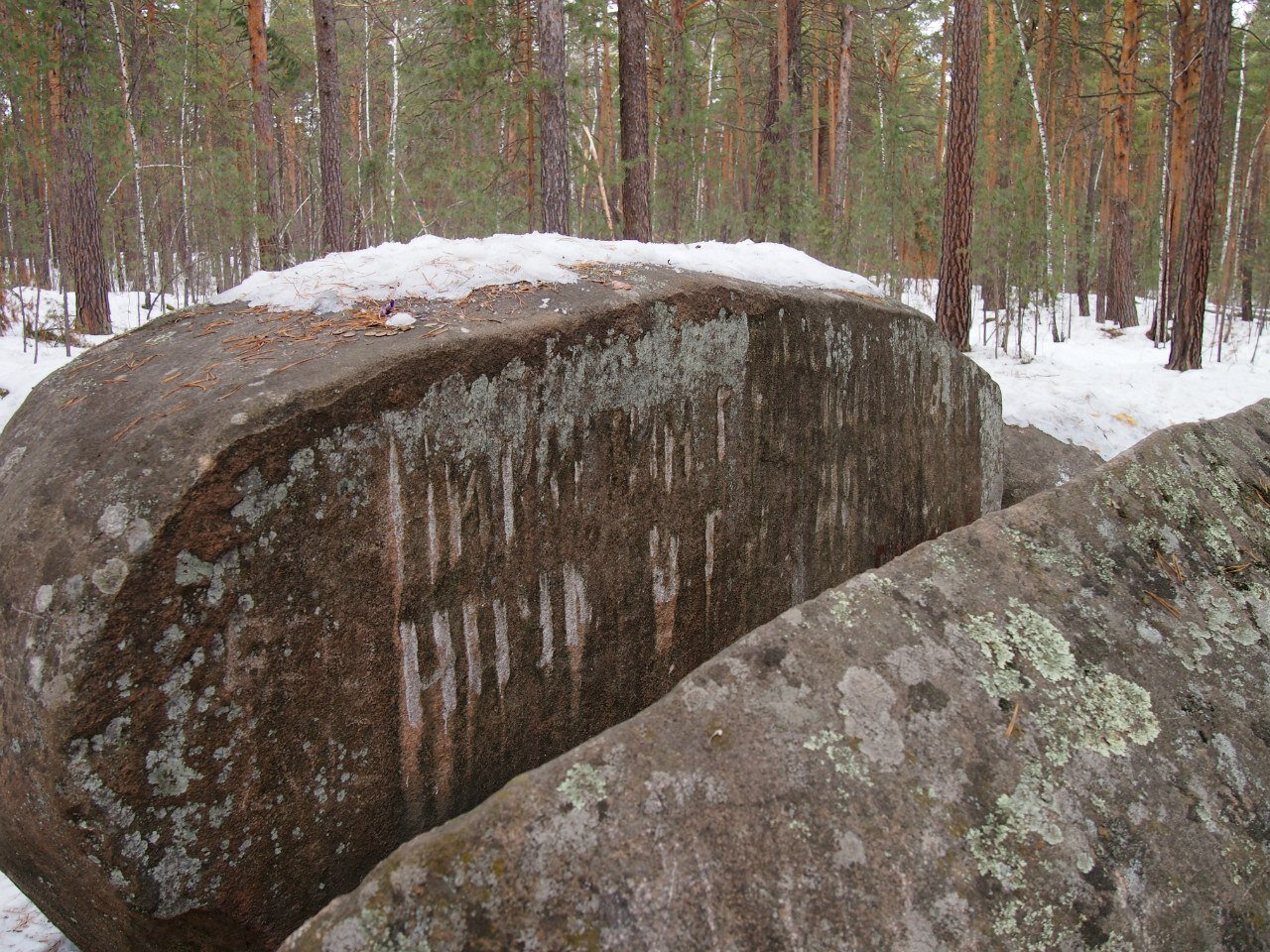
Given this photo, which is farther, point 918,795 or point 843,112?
point 843,112

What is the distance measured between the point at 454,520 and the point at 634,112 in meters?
7.59

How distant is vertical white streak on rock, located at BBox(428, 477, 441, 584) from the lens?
205 centimetres

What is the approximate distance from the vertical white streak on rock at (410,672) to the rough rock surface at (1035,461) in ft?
13.0

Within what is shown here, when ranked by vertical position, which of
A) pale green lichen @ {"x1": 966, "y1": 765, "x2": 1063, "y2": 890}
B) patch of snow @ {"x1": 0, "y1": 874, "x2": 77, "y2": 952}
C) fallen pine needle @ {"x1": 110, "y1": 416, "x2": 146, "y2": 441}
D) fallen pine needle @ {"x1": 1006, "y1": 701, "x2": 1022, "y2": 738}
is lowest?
patch of snow @ {"x1": 0, "y1": 874, "x2": 77, "y2": 952}

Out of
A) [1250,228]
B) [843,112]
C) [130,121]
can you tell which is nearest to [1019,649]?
[130,121]

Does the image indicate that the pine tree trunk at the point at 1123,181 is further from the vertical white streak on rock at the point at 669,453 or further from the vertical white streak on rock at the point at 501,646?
the vertical white streak on rock at the point at 501,646

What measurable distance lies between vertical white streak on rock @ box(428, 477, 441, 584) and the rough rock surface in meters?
3.89

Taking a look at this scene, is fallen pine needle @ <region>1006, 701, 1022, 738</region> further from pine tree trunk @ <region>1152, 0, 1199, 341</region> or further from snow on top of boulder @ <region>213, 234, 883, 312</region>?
pine tree trunk @ <region>1152, 0, 1199, 341</region>

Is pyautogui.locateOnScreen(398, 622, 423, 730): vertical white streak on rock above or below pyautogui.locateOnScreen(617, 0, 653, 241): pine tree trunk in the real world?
below

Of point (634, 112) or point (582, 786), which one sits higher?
point (634, 112)

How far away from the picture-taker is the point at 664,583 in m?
2.62

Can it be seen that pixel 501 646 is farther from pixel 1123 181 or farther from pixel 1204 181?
pixel 1123 181

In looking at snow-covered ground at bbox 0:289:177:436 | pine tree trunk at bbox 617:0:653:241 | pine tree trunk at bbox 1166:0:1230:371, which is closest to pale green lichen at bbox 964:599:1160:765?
snow-covered ground at bbox 0:289:177:436

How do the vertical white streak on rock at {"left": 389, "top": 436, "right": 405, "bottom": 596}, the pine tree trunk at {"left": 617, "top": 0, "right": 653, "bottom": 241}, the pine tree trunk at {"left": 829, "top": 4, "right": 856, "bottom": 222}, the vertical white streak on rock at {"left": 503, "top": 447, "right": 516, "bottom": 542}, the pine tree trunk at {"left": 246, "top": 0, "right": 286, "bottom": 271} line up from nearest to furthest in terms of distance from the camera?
the vertical white streak on rock at {"left": 389, "top": 436, "right": 405, "bottom": 596} → the vertical white streak on rock at {"left": 503, "top": 447, "right": 516, "bottom": 542} → the pine tree trunk at {"left": 617, "top": 0, "right": 653, "bottom": 241} → the pine tree trunk at {"left": 246, "top": 0, "right": 286, "bottom": 271} → the pine tree trunk at {"left": 829, "top": 4, "right": 856, "bottom": 222}
